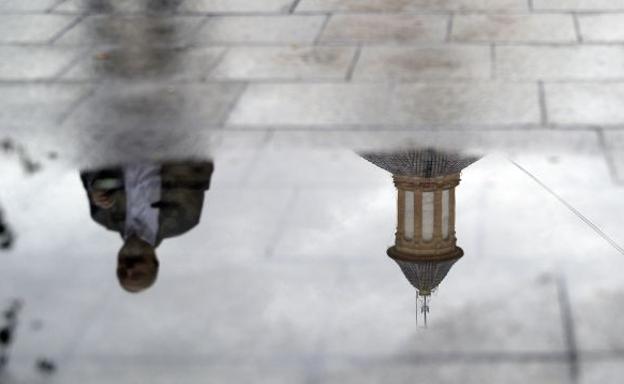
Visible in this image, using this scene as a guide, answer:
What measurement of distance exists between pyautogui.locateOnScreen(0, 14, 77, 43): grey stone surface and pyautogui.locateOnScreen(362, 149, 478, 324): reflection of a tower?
16.6 feet

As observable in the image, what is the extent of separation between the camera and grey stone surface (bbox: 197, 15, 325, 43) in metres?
11.7

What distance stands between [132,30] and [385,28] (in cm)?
269

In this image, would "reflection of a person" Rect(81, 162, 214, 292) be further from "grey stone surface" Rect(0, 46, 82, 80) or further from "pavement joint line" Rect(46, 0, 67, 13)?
"pavement joint line" Rect(46, 0, 67, 13)

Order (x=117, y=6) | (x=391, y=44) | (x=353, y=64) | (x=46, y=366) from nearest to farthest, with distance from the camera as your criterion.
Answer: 1. (x=46, y=366)
2. (x=353, y=64)
3. (x=391, y=44)
4. (x=117, y=6)

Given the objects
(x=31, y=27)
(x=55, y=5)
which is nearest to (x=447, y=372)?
(x=31, y=27)

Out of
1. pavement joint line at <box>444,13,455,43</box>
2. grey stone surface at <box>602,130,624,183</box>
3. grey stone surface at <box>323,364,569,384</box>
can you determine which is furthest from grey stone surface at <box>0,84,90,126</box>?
grey stone surface at <box>323,364,569,384</box>

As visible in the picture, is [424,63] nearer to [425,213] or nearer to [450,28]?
[450,28]

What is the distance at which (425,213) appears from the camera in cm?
704

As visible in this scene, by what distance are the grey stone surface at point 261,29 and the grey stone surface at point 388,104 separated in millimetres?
1588

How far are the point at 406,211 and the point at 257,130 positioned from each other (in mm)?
2000

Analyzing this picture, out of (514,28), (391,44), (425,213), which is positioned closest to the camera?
(425,213)

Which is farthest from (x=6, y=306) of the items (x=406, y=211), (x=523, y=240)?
(x=523, y=240)

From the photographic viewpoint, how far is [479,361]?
5859 mm

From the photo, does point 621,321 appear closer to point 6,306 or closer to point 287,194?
point 287,194
